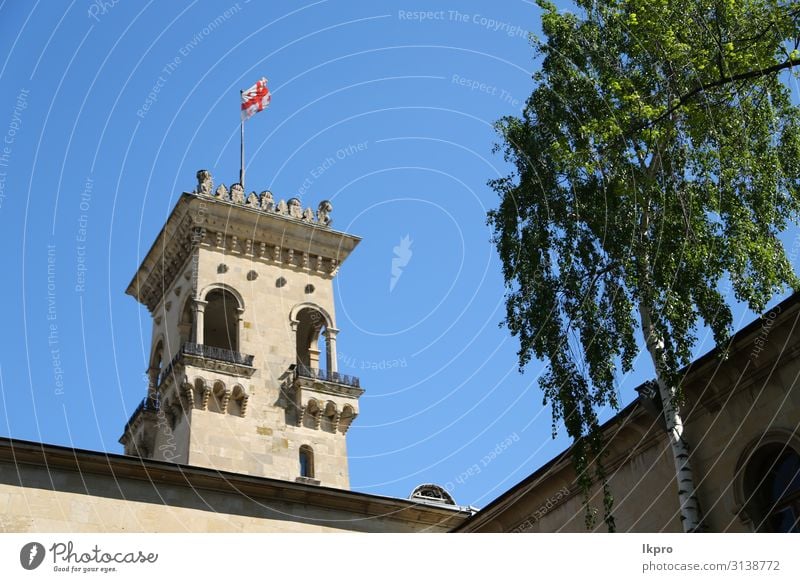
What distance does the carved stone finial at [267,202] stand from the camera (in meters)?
51.9

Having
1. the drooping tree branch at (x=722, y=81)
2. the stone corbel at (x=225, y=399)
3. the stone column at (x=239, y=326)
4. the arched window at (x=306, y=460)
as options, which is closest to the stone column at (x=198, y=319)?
the stone column at (x=239, y=326)

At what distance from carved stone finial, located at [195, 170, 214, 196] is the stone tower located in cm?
7

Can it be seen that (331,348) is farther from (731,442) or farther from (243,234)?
(731,442)

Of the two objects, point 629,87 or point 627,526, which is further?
point 627,526

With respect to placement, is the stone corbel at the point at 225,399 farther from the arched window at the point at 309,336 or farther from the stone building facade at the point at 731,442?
the stone building facade at the point at 731,442

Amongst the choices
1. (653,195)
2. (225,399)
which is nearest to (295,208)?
(225,399)

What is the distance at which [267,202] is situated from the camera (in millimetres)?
52219

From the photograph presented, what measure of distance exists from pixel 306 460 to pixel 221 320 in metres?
9.41

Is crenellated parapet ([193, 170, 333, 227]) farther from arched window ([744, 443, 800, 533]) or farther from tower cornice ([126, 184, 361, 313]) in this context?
arched window ([744, 443, 800, 533])

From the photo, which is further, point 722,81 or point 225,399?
point 225,399

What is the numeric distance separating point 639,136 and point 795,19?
3314mm

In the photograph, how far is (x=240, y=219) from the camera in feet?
167

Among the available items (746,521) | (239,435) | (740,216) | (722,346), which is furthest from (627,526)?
(239,435)
